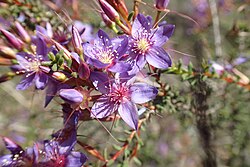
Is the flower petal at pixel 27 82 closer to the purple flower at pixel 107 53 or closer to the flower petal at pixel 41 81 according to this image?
the flower petal at pixel 41 81

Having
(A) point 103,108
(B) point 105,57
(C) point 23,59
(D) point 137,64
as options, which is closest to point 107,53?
(B) point 105,57

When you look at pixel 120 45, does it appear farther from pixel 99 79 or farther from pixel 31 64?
pixel 31 64

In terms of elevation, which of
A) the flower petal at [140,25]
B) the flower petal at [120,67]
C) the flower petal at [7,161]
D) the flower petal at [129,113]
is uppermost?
the flower petal at [140,25]

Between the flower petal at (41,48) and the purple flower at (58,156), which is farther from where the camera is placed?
the flower petal at (41,48)

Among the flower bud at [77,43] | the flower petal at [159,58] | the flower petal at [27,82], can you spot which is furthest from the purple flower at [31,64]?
the flower petal at [159,58]

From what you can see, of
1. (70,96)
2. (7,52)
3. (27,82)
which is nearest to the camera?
(70,96)

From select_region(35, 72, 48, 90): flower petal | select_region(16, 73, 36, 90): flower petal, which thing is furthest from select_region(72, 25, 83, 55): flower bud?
select_region(16, 73, 36, 90): flower petal

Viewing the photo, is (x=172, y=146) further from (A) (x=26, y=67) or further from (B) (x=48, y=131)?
(A) (x=26, y=67)
